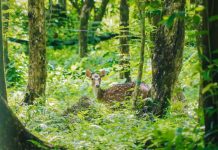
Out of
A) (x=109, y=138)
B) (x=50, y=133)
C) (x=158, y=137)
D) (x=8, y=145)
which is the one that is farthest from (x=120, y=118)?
(x=158, y=137)

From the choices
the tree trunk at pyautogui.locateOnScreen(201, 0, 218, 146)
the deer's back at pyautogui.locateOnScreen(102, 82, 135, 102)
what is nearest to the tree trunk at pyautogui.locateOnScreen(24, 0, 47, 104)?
the deer's back at pyautogui.locateOnScreen(102, 82, 135, 102)

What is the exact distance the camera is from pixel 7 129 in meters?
5.64

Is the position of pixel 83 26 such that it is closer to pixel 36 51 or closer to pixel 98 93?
pixel 98 93

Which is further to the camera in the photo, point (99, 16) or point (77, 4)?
point (77, 4)

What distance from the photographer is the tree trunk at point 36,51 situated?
418 inches

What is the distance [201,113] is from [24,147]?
6.82ft

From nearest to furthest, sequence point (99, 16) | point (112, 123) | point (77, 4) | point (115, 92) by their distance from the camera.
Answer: point (112, 123) < point (115, 92) < point (99, 16) < point (77, 4)

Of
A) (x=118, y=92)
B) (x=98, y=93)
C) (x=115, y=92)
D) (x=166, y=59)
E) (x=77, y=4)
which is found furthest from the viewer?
(x=77, y=4)

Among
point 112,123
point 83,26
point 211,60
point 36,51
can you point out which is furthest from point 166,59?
point 83,26

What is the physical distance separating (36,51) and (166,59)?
3351 millimetres

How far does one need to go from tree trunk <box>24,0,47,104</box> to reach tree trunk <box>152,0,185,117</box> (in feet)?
9.74

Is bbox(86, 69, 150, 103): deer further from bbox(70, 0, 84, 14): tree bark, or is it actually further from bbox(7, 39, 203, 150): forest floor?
bbox(70, 0, 84, 14): tree bark

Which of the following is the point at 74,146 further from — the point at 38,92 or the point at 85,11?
the point at 85,11

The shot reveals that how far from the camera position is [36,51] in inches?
429
